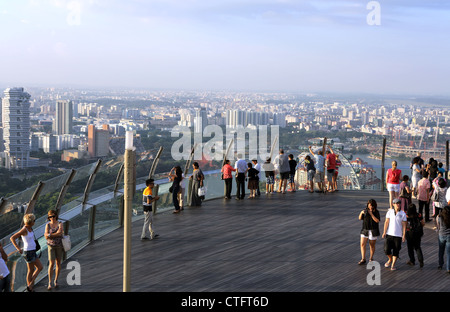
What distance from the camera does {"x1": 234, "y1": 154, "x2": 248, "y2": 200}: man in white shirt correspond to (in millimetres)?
16938

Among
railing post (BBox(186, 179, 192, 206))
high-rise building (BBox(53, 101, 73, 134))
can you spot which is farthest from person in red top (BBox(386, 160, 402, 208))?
high-rise building (BBox(53, 101, 73, 134))

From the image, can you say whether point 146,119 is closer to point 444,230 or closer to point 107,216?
point 107,216

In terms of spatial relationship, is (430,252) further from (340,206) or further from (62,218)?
(62,218)

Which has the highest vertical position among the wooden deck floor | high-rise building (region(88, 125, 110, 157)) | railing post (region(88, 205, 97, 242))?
railing post (region(88, 205, 97, 242))

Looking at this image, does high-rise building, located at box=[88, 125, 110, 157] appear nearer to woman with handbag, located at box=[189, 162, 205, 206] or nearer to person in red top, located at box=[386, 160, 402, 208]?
woman with handbag, located at box=[189, 162, 205, 206]

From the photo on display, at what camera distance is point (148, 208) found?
11969 mm

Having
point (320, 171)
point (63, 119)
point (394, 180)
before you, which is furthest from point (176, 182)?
point (63, 119)

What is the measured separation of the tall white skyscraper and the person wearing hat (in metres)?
54.8

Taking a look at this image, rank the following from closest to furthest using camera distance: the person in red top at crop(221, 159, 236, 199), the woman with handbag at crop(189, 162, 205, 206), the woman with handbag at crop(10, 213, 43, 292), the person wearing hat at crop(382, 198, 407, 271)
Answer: the woman with handbag at crop(10, 213, 43, 292) < the person wearing hat at crop(382, 198, 407, 271) < the woman with handbag at crop(189, 162, 205, 206) < the person in red top at crop(221, 159, 236, 199)

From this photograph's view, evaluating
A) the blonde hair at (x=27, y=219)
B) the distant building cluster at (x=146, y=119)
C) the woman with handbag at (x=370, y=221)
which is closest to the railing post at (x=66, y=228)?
the blonde hair at (x=27, y=219)

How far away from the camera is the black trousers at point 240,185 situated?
17.1m

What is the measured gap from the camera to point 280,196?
1819 cm

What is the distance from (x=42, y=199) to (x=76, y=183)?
161 cm
